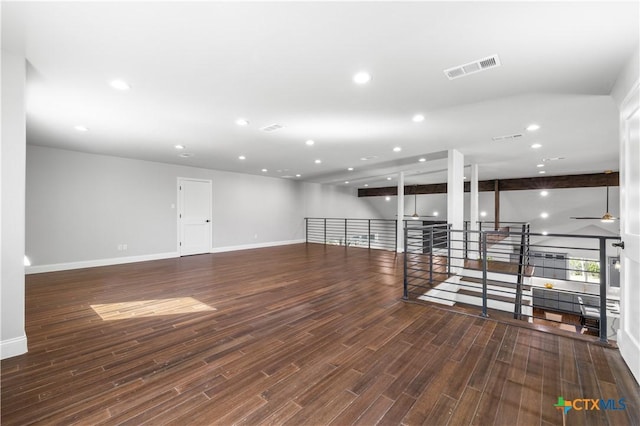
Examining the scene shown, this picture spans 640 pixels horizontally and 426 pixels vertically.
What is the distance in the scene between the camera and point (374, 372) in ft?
6.49

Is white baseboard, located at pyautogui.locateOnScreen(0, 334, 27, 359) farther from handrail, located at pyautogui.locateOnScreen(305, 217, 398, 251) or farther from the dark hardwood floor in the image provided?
handrail, located at pyautogui.locateOnScreen(305, 217, 398, 251)

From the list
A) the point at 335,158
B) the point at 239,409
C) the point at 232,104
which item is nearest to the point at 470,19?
the point at 232,104

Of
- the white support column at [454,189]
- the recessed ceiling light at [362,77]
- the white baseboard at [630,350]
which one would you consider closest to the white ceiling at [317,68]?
the recessed ceiling light at [362,77]

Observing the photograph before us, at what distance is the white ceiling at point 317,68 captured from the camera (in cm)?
176

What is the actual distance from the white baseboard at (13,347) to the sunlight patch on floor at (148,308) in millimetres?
754

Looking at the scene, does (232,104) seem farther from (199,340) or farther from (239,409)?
(239,409)

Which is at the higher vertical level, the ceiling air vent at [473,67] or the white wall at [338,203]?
the ceiling air vent at [473,67]

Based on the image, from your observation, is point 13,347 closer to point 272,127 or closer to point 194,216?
point 272,127

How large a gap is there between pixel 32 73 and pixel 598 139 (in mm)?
7852

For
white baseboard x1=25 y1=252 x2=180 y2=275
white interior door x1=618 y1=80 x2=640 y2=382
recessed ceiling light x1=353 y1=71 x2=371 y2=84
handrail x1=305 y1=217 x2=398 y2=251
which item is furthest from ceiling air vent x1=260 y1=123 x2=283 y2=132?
handrail x1=305 y1=217 x2=398 y2=251

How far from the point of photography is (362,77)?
256 cm

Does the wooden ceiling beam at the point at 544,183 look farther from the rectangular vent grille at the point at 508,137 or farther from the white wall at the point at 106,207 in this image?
the white wall at the point at 106,207

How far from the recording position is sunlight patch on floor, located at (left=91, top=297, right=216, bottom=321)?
3111 mm

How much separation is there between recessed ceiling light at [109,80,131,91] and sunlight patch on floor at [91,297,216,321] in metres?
2.44
